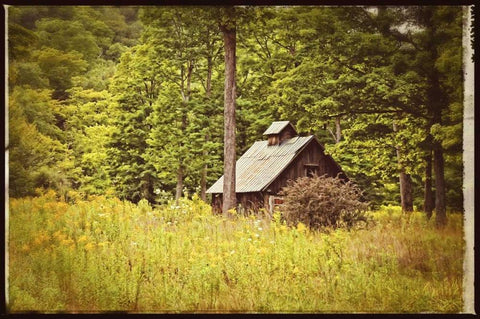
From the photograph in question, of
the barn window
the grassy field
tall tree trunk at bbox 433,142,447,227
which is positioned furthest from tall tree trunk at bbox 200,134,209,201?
tall tree trunk at bbox 433,142,447,227

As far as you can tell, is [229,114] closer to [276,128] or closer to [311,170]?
[276,128]

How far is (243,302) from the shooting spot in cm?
975

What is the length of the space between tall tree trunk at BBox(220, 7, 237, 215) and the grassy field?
147 centimetres

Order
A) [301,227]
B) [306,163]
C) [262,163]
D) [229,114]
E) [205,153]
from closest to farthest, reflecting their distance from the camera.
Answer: [301,227] → [306,163] → [262,163] → [229,114] → [205,153]

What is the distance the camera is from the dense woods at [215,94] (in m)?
10.5

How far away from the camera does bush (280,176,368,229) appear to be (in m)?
11.7

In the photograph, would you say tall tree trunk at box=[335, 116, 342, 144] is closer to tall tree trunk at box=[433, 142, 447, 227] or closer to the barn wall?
the barn wall

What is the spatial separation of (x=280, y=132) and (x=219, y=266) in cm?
300

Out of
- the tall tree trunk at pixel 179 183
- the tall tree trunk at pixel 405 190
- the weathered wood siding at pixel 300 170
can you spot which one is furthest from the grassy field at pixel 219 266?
the weathered wood siding at pixel 300 170

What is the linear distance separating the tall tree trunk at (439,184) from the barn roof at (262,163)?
2.21m

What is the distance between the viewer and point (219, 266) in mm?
10094

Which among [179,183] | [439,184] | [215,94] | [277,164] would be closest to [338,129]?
[277,164]

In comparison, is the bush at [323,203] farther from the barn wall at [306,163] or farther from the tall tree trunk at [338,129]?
the tall tree trunk at [338,129]
